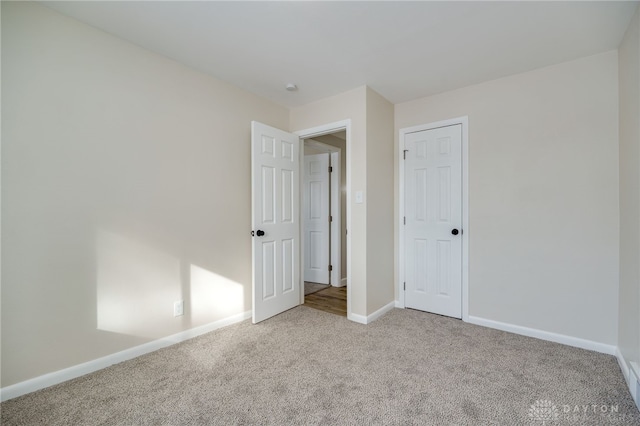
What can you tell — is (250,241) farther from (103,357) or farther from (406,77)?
(406,77)

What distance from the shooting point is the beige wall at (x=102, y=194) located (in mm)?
1745

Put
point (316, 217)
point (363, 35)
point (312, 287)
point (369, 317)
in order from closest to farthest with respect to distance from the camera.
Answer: point (363, 35), point (369, 317), point (312, 287), point (316, 217)

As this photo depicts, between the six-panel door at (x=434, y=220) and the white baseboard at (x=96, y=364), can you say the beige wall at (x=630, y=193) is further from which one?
the white baseboard at (x=96, y=364)

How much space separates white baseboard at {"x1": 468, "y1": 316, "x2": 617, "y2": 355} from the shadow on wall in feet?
8.40

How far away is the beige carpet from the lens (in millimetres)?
1567

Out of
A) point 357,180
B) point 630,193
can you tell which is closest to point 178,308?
point 357,180

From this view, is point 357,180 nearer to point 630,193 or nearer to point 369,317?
point 369,317

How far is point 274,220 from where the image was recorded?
10.1 feet

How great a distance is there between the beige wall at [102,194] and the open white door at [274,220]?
27 cm

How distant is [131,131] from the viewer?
7.25 feet

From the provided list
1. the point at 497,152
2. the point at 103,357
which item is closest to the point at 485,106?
the point at 497,152

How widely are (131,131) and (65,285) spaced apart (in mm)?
1162

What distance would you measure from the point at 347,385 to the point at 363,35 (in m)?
2.41

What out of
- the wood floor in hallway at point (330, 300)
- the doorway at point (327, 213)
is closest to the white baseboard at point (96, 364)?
the wood floor in hallway at point (330, 300)
